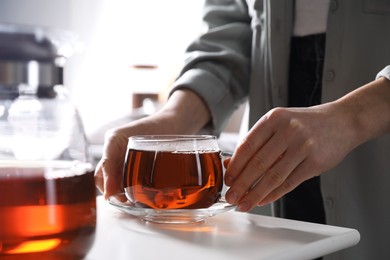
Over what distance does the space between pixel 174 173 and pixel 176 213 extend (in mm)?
47

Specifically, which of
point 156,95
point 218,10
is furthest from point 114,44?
point 218,10

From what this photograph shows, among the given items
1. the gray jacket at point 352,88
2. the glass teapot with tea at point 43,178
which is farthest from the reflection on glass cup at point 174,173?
the gray jacket at point 352,88

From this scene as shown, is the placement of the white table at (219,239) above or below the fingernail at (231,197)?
below

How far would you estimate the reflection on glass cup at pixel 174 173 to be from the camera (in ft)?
2.08

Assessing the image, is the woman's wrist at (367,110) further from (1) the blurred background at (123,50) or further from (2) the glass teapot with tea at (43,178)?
(1) the blurred background at (123,50)

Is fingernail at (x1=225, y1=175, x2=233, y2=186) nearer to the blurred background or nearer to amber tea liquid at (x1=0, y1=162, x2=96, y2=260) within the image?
amber tea liquid at (x1=0, y1=162, x2=96, y2=260)

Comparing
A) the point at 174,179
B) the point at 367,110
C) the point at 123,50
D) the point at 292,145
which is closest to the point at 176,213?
the point at 174,179

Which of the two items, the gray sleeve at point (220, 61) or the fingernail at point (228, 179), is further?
the gray sleeve at point (220, 61)

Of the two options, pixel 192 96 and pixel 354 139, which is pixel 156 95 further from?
pixel 354 139

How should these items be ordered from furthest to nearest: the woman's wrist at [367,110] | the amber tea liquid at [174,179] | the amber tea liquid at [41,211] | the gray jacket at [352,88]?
the gray jacket at [352,88], the woman's wrist at [367,110], the amber tea liquid at [174,179], the amber tea liquid at [41,211]

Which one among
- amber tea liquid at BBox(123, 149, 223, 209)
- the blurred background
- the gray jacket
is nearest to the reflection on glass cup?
amber tea liquid at BBox(123, 149, 223, 209)

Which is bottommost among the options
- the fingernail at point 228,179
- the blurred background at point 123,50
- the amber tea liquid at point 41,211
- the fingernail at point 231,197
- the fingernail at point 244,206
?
the blurred background at point 123,50

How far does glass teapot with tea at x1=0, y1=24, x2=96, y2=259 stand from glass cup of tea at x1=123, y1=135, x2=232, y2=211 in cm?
13

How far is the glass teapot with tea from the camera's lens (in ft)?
1.49
